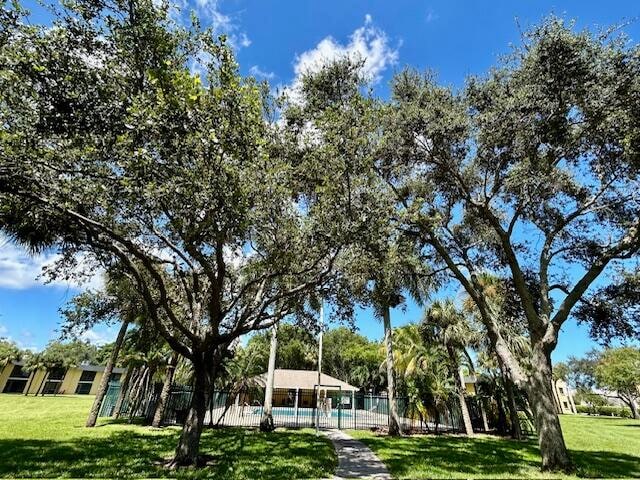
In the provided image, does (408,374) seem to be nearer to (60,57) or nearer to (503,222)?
(503,222)

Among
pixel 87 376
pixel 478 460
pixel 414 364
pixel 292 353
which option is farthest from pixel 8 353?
pixel 478 460

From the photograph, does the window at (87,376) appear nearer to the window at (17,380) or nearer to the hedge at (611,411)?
the window at (17,380)

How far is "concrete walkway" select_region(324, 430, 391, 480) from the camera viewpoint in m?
8.56

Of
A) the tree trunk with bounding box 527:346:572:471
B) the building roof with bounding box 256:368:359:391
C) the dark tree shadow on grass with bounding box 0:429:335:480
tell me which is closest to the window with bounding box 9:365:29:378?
the building roof with bounding box 256:368:359:391

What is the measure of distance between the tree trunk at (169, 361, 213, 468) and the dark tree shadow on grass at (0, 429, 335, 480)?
0.46 meters

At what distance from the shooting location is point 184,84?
608 cm

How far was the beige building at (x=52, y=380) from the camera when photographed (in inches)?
1876

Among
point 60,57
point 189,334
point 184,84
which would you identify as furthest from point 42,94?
point 189,334

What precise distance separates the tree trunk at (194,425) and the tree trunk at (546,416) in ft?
29.9

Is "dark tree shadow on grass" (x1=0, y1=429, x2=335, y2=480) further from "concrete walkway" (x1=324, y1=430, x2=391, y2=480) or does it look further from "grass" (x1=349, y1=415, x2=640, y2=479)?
"grass" (x1=349, y1=415, x2=640, y2=479)

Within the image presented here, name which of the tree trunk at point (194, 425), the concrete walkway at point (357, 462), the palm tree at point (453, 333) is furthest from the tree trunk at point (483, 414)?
the tree trunk at point (194, 425)

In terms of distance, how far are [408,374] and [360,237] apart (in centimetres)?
1745

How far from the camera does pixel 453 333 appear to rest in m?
19.4

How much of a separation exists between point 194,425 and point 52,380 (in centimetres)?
5666
